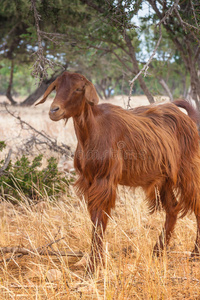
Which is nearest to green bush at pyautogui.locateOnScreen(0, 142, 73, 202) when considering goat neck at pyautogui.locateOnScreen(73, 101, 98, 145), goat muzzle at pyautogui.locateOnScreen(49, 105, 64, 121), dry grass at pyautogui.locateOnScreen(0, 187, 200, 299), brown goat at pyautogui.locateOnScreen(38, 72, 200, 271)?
dry grass at pyautogui.locateOnScreen(0, 187, 200, 299)

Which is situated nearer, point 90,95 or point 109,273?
point 90,95

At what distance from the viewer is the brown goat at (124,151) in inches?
98.5

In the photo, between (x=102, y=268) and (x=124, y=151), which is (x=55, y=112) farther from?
(x=102, y=268)

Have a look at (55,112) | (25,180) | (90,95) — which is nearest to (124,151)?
(90,95)

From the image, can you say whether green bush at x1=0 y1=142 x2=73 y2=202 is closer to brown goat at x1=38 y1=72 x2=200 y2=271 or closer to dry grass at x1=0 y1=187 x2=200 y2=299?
dry grass at x1=0 y1=187 x2=200 y2=299

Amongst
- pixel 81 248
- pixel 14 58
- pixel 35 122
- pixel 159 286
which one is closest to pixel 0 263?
pixel 81 248

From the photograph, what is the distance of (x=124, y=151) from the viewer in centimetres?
277

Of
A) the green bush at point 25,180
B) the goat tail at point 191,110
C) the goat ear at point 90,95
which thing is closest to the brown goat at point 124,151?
the goat ear at point 90,95

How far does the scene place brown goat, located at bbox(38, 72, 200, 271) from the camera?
2.50m

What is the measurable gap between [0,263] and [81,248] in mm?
797

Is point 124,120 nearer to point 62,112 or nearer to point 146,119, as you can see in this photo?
point 146,119

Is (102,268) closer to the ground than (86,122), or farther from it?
closer to the ground

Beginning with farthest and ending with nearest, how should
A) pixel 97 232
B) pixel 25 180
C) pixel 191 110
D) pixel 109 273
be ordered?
pixel 25 180 < pixel 191 110 < pixel 97 232 < pixel 109 273

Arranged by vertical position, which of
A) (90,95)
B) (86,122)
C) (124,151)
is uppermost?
(90,95)
